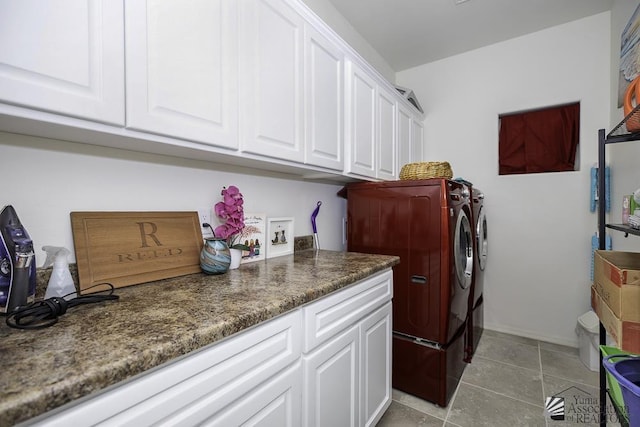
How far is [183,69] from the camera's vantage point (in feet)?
3.08

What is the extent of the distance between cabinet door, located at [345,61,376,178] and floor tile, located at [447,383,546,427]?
1.57 metres

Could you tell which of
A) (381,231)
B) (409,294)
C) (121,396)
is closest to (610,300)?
(409,294)

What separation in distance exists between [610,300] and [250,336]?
1356mm

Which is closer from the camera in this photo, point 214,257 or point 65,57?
point 65,57

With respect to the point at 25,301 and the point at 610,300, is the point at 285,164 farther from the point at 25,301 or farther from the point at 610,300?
the point at 610,300

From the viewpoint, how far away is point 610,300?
109cm

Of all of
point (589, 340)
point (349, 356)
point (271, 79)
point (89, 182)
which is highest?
point (271, 79)

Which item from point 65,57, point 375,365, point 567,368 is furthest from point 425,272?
point 65,57

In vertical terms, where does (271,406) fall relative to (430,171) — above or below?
below

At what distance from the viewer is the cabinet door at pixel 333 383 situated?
992 mm

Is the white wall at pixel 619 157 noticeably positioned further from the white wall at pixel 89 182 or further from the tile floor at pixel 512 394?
the white wall at pixel 89 182

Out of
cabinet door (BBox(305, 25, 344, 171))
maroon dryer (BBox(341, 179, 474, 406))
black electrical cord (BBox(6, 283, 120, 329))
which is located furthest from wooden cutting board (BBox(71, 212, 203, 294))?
maroon dryer (BBox(341, 179, 474, 406))

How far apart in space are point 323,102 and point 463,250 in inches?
56.3

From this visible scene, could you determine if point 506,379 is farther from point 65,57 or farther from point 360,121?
point 65,57
